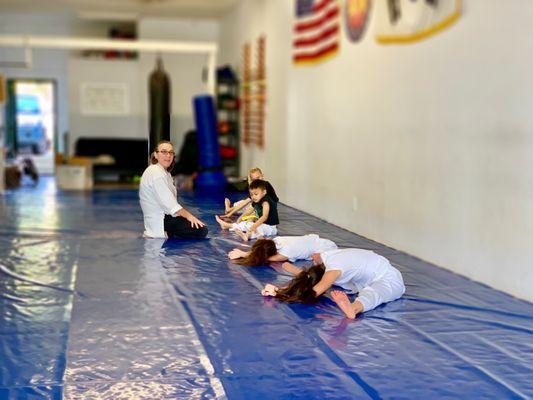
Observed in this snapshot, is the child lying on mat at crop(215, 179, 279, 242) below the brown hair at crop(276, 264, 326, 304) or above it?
above

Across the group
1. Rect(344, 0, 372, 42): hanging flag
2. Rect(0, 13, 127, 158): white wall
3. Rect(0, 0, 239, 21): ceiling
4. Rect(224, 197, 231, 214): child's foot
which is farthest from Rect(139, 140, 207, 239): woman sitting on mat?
Rect(0, 13, 127, 158): white wall

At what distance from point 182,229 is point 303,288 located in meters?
1.27

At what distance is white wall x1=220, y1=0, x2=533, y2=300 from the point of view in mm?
3857

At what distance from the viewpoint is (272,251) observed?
302 cm

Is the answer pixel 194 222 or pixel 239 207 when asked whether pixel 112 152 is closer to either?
pixel 194 222

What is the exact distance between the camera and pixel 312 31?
371cm

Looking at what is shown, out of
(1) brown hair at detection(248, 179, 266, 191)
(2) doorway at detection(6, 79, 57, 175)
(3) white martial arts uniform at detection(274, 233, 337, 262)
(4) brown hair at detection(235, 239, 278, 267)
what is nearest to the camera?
(1) brown hair at detection(248, 179, 266, 191)

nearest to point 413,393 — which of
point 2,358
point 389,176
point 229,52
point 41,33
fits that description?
point 2,358

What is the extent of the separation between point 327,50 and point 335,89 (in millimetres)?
293

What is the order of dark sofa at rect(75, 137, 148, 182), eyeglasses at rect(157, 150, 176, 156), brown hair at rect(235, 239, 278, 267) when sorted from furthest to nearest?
1. dark sofa at rect(75, 137, 148, 182)
2. brown hair at rect(235, 239, 278, 267)
3. eyeglasses at rect(157, 150, 176, 156)

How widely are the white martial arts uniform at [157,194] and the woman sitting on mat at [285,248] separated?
41 centimetres

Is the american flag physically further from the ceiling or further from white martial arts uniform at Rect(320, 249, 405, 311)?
the ceiling

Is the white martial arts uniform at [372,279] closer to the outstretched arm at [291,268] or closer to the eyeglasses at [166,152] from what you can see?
the outstretched arm at [291,268]

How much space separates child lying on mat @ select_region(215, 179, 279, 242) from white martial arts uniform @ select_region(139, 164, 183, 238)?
8.8 inches
